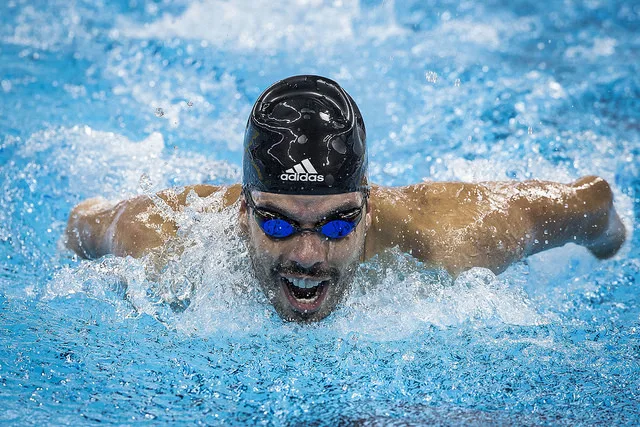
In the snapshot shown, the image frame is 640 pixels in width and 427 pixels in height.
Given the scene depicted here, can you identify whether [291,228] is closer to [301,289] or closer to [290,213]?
[290,213]

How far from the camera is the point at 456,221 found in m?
3.05

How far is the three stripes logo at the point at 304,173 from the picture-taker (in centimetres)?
256

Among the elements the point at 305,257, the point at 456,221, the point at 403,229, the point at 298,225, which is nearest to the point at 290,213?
the point at 298,225

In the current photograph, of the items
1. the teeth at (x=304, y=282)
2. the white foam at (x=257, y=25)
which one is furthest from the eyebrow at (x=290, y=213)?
the white foam at (x=257, y=25)

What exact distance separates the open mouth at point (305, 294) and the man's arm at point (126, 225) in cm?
54

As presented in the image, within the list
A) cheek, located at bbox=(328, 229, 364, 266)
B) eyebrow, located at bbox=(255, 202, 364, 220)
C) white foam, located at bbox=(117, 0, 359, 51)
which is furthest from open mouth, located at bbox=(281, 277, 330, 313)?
white foam, located at bbox=(117, 0, 359, 51)

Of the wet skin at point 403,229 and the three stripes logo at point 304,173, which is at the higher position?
the three stripes logo at point 304,173

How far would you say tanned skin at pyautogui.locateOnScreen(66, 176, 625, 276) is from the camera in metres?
3.01

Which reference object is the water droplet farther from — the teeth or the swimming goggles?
the teeth

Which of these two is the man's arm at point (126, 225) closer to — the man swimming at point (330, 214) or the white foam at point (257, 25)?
the man swimming at point (330, 214)

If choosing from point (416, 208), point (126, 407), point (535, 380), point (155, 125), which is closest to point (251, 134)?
point (416, 208)

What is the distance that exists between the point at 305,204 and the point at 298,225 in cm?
7

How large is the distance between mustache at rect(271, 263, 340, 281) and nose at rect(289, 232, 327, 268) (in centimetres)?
2

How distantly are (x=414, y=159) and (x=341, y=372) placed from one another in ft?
6.94
